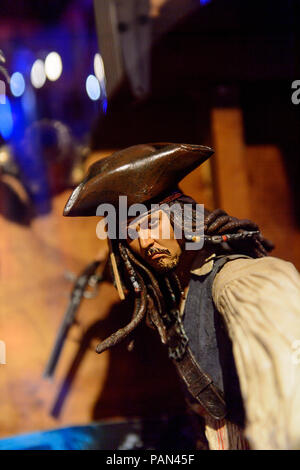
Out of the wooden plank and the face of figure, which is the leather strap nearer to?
the face of figure

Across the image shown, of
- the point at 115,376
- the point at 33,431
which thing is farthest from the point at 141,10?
the point at 33,431

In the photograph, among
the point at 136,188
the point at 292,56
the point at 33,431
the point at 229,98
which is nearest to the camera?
the point at 136,188

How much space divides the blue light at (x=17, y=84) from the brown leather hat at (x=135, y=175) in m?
0.47

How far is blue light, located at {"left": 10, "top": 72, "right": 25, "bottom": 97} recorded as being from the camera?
1246 millimetres

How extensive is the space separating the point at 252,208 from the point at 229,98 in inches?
14.3

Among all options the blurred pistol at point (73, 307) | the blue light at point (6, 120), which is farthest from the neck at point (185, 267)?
the blue light at point (6, 120)

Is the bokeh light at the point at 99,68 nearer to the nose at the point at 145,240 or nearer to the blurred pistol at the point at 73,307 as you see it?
the nose at the point at 145,240

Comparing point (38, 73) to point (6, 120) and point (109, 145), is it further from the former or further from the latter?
point (109, 145)

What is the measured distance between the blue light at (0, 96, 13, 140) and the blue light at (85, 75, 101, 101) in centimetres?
23

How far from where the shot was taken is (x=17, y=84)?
1.29m

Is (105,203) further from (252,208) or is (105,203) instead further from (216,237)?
(252,208)

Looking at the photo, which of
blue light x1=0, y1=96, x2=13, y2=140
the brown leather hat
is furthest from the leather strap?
blue light x1=0, y1=96, x2=13, y2=140

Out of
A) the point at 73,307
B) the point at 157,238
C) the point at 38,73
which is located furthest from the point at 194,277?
the point at 38,73
